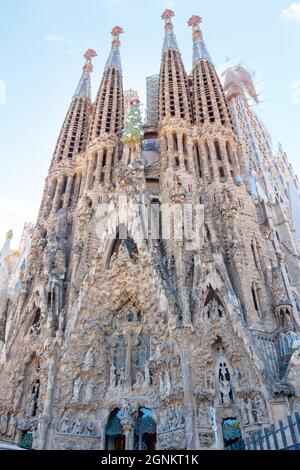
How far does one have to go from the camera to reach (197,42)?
94.3ft

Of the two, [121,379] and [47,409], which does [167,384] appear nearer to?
[121,379]

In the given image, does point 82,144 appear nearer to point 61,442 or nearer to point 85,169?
point 85,169

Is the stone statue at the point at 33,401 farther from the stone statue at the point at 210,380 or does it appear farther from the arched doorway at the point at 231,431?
the arched doorway at the point at 231,431

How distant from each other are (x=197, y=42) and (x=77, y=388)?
2572 centimetres

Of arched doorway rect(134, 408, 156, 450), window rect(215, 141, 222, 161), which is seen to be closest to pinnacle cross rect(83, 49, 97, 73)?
window rect(215, 141, 222, 161)

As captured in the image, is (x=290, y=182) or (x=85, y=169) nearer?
(x=85, y=169)

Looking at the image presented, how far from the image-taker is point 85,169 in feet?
72.9

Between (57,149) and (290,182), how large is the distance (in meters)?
17.6

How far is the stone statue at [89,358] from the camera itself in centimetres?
1419

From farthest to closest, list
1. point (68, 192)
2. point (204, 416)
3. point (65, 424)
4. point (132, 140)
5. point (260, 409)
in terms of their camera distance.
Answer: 1. point (68, 192)
2. point (132, 140)
3. point (65, 424)
4. point (204, 416)
5. point (260, 409)

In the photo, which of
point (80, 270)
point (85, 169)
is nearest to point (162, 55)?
point (85, 169)

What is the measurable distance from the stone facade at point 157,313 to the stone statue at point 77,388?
0.11ft

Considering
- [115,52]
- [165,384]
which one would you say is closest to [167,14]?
[115,52]

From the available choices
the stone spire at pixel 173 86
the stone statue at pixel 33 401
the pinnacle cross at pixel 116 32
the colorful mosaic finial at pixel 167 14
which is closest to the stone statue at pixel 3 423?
the stone statue at pixel 33 401
